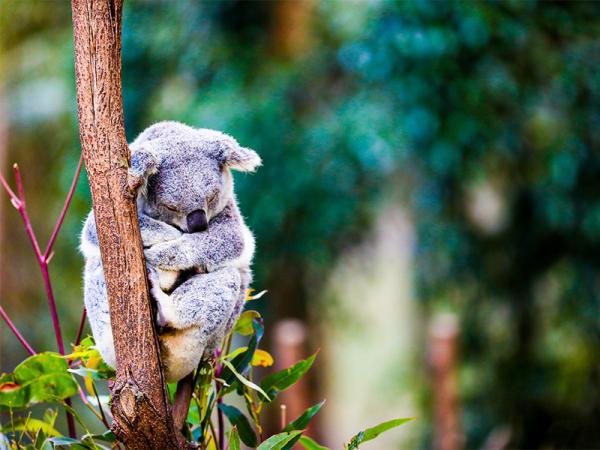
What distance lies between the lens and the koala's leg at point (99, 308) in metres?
1.35

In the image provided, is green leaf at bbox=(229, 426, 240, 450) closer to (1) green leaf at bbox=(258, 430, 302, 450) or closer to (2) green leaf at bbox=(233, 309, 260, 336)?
(1) green leaf at bbox=(258, 430, 302, 450)

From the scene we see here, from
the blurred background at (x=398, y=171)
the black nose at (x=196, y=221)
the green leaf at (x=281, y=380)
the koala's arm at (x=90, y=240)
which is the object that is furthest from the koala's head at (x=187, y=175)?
the blurred background at (x=398, y=171)

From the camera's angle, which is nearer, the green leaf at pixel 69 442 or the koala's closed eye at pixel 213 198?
the green leaf at pixel 69 442

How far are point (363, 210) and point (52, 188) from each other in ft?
8.56

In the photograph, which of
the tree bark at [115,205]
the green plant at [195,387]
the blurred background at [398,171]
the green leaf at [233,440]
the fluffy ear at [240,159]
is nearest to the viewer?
the tree bark at [115,205]

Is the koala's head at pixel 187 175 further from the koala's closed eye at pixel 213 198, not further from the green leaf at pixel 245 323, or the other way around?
the green leaf at pixel 245 323

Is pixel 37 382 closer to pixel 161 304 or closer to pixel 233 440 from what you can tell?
pixel 161 304

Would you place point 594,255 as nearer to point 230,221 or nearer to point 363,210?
point 363,210

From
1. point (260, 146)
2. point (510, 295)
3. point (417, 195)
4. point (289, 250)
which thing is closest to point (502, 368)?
point (510, 295)

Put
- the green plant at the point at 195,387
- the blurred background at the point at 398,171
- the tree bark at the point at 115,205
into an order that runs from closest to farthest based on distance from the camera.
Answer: the tree bark at the point at 115,205
the green plant at the point at 195,387
the blurred background at the point at 398,171

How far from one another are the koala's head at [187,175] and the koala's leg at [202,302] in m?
0.11

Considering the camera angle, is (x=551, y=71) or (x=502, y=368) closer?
(x=551, y=71)

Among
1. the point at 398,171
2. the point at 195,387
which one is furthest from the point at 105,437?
the point at 398,171

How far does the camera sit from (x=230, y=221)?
1.49m
